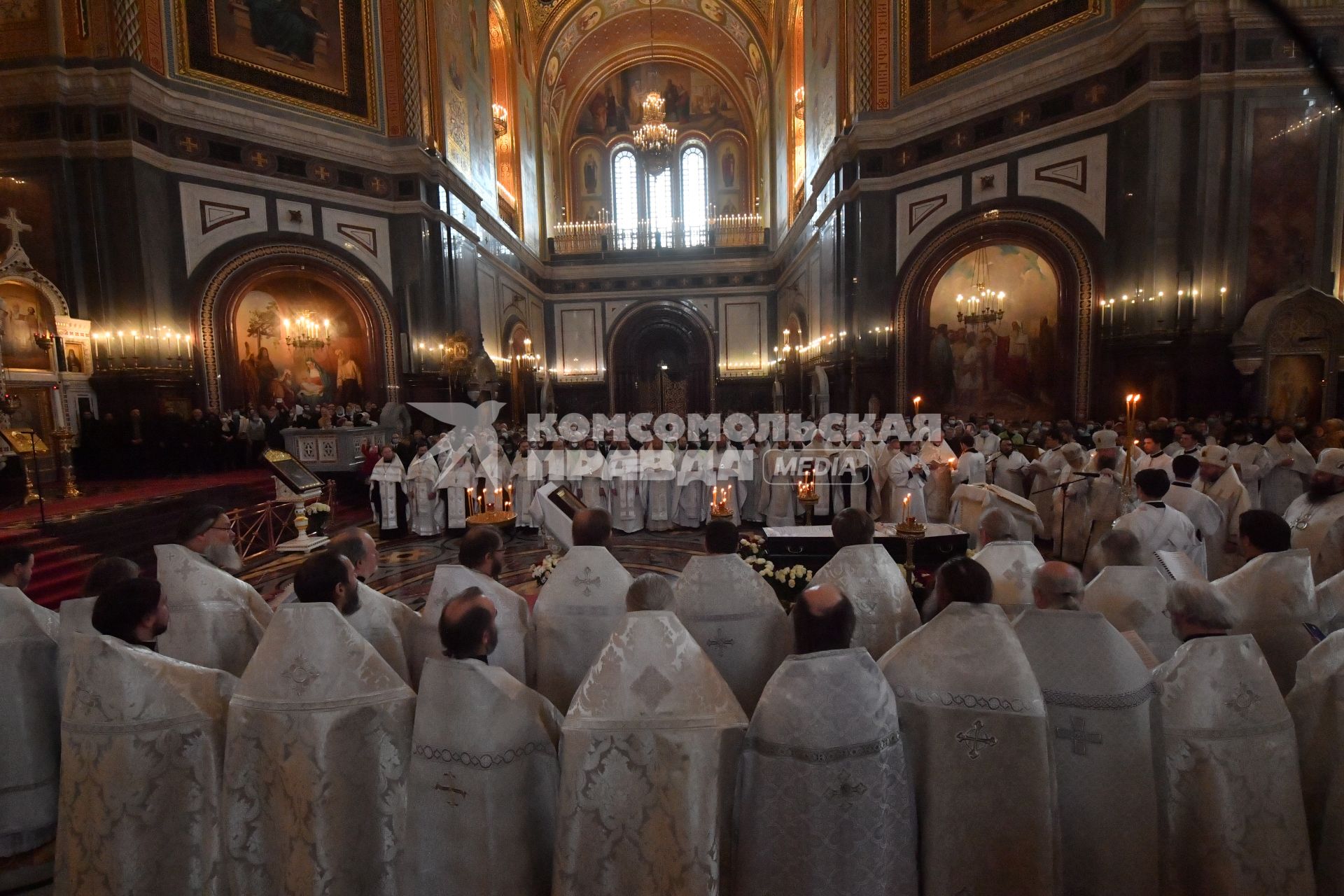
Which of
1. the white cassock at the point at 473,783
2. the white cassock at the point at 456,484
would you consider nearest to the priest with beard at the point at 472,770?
the white cassock at the point at 473,783

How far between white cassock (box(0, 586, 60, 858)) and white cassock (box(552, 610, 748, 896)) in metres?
2.90

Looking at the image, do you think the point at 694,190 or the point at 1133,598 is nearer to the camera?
the point at 1133,598

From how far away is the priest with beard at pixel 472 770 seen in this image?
7.36 ft

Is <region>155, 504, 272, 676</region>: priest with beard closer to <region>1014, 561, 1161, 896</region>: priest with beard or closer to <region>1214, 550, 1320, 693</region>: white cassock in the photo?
<region>1014, 561, 1161, 896</region>: priest with beard

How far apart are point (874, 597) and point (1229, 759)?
1.45 meters

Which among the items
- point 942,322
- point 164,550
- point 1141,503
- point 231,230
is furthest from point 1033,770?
point 231,230

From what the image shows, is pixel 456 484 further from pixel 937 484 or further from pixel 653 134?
pixel 653 134

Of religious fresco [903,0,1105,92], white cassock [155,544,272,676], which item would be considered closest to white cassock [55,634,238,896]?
white cassock [155,544,272,676]

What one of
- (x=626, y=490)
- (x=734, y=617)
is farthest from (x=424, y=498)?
(x=734, y=617)

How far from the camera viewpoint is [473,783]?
228cm

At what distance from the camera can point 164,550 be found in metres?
3.41

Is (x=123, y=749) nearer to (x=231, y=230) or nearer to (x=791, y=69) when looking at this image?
(x=231, y=230)

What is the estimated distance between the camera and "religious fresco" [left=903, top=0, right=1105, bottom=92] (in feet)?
42.2

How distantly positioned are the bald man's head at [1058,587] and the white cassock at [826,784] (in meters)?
0.82
